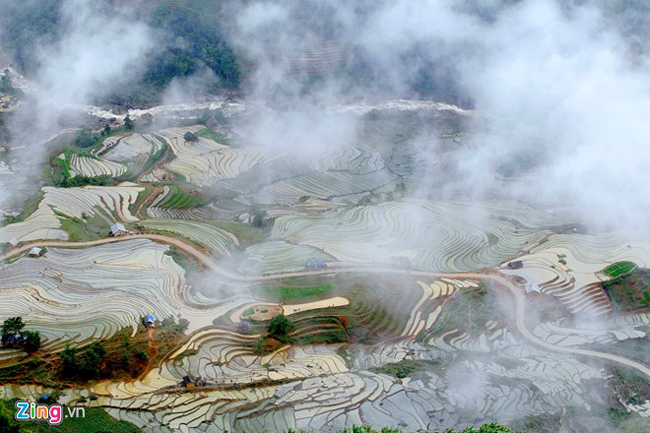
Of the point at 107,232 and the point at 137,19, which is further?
the point at 137,19

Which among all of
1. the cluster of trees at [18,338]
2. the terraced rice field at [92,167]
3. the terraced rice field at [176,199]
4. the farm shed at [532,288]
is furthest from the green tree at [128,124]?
the farm shed at [532,288]

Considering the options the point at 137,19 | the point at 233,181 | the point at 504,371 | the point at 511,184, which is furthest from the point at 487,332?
the point at 137,19

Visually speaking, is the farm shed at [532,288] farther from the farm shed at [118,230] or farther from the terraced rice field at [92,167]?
the terraced rice field at [92,167]

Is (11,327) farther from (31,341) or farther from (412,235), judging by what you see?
(412,235)

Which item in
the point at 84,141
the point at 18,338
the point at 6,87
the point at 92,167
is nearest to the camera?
the point at 18,338

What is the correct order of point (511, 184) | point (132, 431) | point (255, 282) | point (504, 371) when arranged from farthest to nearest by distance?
point (511, 184) < point (255, 282) < point (504, 371) < point (132, 431)

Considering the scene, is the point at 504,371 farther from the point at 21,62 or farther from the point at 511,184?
the point at 21,62

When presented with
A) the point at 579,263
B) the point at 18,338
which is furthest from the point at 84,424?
the point at 579,263
